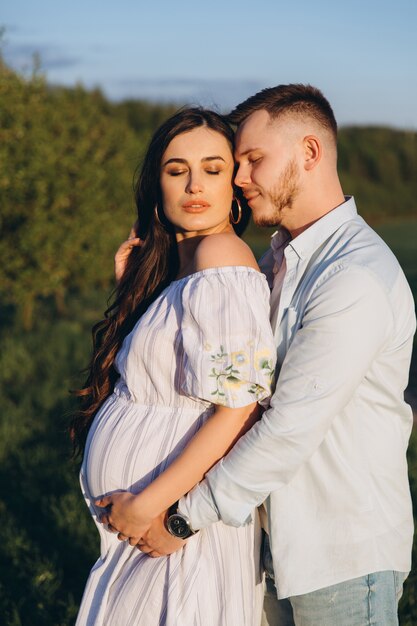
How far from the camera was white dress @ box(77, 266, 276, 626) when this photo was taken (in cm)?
208

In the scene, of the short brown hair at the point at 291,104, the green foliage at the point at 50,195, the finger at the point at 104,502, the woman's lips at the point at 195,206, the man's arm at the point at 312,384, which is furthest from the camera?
the green foliage at the point at 50,195

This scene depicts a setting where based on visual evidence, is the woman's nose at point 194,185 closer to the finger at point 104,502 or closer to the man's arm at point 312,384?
the man's arm at point 312,384

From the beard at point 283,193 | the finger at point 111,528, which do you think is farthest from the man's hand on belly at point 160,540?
the beard at point 283,193

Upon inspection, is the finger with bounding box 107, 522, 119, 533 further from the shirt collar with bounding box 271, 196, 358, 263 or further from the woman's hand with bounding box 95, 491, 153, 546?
the shirt collar with bounding box 271, 196, 358, 263

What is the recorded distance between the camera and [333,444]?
2115mm

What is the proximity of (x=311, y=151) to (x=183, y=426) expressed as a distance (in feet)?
3.03

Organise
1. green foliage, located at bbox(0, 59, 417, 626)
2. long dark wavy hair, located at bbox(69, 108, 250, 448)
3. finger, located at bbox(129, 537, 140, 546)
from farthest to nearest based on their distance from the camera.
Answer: green foliage, located at bbox(0, 59, 417, 626)
long dark wavy hair, located at bbox(69, 108, 250, 448)
finger, located at bbox(129, 537, 140, 546)

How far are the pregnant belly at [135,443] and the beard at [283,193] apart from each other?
656mm

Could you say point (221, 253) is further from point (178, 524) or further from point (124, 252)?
point (124, 252)

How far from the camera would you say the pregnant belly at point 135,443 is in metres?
2.24

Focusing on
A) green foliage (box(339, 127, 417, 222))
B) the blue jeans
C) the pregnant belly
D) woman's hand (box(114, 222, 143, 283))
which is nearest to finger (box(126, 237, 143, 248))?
woman's hand (box(114, 222, 143, 283))

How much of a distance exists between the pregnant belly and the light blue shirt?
184 millimetres

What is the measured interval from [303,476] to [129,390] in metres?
0.59

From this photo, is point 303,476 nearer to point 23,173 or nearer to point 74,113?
point 23,173
